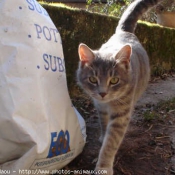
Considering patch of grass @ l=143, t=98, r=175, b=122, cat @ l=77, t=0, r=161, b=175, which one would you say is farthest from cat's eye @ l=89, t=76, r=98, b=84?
patch of grass @ l=143, t=98, r=175, b=122

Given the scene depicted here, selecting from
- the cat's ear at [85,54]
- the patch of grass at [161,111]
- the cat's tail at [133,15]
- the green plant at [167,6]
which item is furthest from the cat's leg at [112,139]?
the green plant at [167,6]

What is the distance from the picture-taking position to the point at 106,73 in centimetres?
195

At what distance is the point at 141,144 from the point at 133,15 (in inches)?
48.5

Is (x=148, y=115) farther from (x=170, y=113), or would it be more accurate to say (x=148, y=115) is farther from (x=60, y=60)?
(x=60, y=60)

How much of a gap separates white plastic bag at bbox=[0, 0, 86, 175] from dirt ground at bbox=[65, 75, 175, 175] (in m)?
0.32

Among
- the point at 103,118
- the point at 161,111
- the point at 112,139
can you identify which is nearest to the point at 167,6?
the point at 161,111

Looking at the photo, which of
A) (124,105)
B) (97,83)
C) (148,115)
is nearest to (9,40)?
(97,83)

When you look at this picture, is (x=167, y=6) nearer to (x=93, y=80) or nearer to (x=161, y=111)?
(x=161, y=111)

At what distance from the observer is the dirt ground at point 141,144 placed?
6.29 feet

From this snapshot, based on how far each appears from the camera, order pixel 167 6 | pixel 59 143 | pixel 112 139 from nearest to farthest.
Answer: pixel 59 143 < pixel 112 139 < pixel 167 6

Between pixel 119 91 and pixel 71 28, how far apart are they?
4.18 ft

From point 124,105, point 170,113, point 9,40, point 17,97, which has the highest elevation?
point 9,40

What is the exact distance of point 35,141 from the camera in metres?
1.45

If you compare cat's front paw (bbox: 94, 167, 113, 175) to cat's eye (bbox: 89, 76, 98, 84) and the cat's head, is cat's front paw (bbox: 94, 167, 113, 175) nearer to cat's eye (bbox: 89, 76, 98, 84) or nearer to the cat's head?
the cat's head
